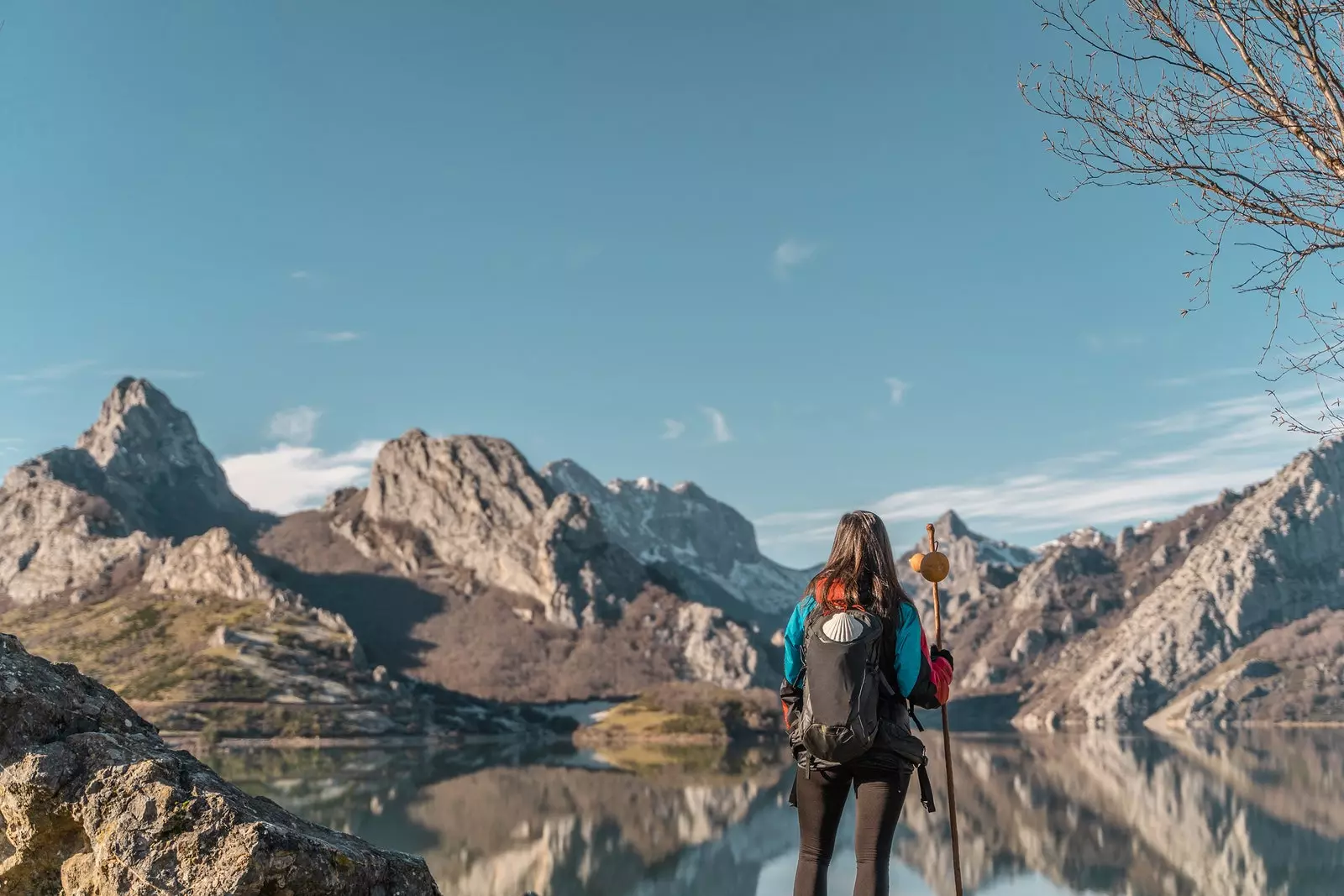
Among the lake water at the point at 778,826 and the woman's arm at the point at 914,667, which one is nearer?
the woman's arm at the point at 914,667

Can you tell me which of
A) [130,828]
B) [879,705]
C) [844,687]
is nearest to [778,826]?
Result: [879,705]

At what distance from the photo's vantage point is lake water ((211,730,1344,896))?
6538cm

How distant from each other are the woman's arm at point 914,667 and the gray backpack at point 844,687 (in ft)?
0.47

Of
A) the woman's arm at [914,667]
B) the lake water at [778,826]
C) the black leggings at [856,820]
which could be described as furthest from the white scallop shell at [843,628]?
the lake water at [778,826]

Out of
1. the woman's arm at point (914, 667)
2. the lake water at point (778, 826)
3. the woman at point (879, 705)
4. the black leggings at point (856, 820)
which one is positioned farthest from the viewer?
the lake water at point (778, 826)

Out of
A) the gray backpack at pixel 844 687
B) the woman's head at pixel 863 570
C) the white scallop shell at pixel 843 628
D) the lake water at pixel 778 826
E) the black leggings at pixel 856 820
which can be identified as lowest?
the lake water at pixel 778 826

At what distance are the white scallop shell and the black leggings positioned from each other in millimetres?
946

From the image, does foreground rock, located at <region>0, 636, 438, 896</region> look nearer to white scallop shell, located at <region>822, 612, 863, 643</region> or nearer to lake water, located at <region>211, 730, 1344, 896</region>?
white scallop shell, located at <region>822, 612, 863, 643</region>

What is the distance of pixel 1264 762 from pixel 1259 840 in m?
82.4

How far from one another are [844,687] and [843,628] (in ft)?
1.32

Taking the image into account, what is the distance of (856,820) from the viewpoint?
7082 mm

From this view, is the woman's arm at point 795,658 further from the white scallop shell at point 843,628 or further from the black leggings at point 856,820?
the black leggings at point 856,820

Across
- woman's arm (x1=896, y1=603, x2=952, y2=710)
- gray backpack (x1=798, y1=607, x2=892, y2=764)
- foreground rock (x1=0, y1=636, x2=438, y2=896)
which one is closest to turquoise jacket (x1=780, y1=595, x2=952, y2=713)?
woman's arm (x1=896, y1=603, x2=952, y2=710)

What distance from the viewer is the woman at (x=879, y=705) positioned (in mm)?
7230
